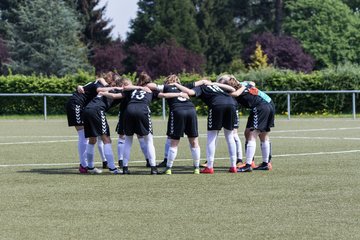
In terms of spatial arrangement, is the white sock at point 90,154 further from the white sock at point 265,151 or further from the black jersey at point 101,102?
the white sock at point 265,151

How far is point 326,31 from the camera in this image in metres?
99.6

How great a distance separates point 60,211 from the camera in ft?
41.3

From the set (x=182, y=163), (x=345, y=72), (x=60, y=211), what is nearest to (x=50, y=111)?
(x=345, y=72)

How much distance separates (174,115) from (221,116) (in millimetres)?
786

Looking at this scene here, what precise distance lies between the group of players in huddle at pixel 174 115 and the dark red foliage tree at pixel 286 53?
7484 cm

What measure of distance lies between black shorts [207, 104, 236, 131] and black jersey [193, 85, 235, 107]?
0.07m

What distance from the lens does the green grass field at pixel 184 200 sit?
11008 mm

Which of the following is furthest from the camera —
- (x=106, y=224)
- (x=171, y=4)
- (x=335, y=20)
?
(x=171, y=4)

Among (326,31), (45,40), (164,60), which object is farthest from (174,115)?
(326,31)

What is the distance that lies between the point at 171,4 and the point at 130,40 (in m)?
5.80

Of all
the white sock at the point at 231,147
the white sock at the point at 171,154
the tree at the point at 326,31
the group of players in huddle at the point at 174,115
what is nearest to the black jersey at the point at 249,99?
the group of players in huddle at the point at 174,115

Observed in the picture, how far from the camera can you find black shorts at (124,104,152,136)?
17125mm

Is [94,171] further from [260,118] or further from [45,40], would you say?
[45,40]

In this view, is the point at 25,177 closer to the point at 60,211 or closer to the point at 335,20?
the point at 60,211
